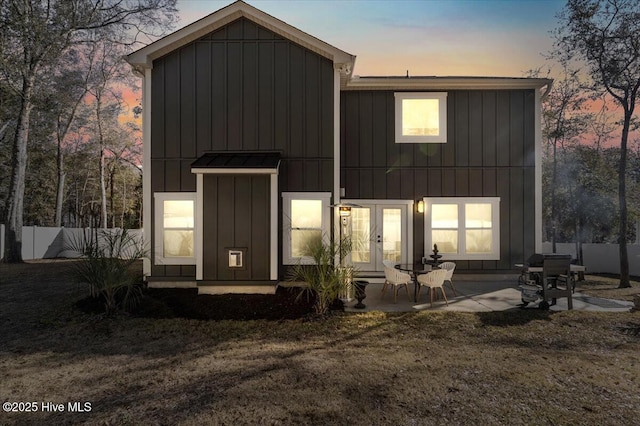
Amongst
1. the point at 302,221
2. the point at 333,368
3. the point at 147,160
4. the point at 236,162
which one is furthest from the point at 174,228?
the point at 333,368

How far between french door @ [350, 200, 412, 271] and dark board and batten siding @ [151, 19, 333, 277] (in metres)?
2.11

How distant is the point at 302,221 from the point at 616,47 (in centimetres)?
991

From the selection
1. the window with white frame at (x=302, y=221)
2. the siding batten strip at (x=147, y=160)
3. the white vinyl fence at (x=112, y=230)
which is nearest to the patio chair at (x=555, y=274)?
the window with white frame at (x=302, y=221)

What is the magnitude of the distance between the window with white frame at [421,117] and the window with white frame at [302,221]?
10.7 ft

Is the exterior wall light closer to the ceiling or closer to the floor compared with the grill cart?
closer to the ceiling

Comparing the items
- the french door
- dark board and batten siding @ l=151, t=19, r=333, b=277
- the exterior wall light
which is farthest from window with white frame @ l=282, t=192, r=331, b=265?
the french door

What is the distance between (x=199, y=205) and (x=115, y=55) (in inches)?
802

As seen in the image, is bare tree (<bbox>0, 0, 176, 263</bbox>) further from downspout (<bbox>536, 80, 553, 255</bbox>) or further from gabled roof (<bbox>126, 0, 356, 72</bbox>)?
downspout (<bbox>536, 80, 553, 255</bbox>)

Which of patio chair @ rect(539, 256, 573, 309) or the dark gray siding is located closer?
patio chair @ rect(539, 256, 573, 309)

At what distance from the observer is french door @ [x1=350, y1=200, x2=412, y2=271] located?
1030cm

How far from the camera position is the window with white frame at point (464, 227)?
→ 10125 mm

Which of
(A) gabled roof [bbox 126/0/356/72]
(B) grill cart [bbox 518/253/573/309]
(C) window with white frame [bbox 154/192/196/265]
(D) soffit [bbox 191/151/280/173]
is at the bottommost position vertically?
(B) grill cart [bbox 518/253/573/309]

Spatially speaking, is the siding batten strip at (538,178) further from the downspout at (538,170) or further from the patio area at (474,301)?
the patio area at (474,301)

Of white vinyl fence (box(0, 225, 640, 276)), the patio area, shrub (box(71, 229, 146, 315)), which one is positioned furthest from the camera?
white vinyl fence (box(0, 225, 640, 276))
